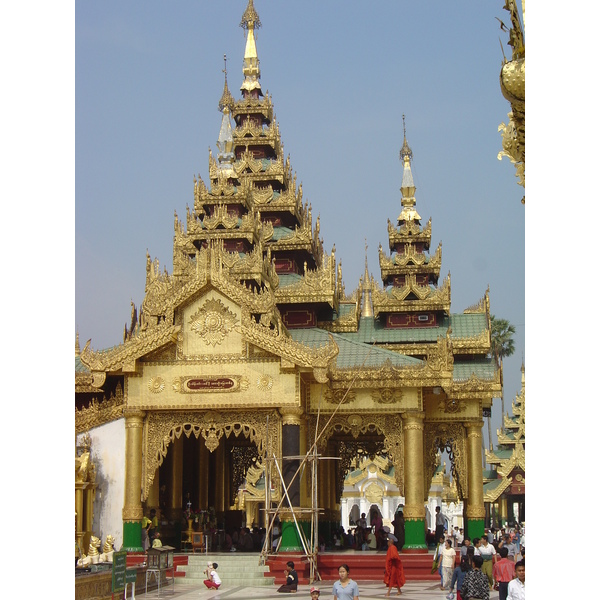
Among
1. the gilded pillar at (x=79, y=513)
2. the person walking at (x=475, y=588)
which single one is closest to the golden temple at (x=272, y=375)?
the gilded pillar at (x=79, y=513)

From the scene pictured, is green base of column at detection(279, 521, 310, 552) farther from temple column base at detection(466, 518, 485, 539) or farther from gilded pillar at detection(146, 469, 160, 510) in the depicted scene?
temple column base at detection(466, 518, 485, 539)

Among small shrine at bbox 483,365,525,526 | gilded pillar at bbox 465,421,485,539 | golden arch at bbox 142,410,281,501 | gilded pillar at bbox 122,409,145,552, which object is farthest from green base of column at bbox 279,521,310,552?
small shrine at bbox 483,365,525,526

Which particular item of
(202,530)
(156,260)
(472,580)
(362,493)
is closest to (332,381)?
(202,530)

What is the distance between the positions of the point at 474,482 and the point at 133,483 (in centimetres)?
908

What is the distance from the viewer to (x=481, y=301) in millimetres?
32781

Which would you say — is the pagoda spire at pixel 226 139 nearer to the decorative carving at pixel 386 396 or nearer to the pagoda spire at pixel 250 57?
the pagoda spire at pixel 250 57

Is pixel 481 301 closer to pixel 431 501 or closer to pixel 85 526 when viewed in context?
pixel 85 526

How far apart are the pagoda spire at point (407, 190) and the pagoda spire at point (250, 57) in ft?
20.2

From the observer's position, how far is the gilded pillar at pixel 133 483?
21578 mm

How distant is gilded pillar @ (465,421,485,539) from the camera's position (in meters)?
25.6

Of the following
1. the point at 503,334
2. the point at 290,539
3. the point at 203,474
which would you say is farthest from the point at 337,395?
the point at 503,334

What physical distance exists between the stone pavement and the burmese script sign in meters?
3.99

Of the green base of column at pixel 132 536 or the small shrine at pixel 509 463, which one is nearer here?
the green base of column at pixel 132 536

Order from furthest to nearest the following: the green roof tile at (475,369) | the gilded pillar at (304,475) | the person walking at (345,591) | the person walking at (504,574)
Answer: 1. the green roof tile at (475,369)
2. the gilded pillar at (304,475)
3. the person walking at (504,574)
4. the person walking at (345,591)
